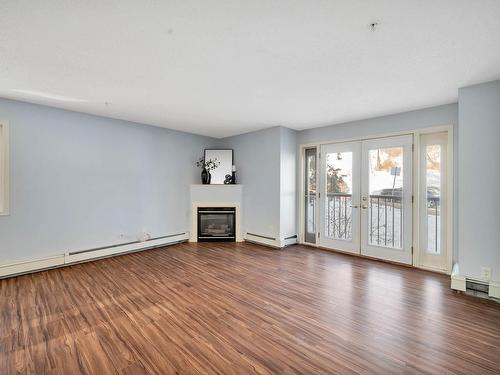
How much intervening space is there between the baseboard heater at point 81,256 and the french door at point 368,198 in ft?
10.5

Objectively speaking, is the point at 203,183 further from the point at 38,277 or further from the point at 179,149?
the point at 38,277

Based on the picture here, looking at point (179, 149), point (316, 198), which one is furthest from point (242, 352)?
point (179, 149)

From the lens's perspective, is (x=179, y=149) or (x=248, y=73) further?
(x=179, y=149)

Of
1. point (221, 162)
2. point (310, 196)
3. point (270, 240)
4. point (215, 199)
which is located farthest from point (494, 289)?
point (221, 162)

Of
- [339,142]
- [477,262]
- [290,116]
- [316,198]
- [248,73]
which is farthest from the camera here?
[316,198]

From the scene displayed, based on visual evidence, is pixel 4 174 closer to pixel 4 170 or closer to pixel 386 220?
pixel 4 170

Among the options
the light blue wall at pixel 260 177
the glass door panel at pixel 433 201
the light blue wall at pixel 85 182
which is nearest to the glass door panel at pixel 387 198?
the glass door panel at pixel 433 201

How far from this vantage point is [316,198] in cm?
477

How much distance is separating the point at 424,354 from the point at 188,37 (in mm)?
2950

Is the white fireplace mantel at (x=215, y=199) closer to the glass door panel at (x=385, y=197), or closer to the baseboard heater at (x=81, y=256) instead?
the baseboard heater at (x=81, y=256)

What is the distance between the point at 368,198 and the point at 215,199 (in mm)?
3020

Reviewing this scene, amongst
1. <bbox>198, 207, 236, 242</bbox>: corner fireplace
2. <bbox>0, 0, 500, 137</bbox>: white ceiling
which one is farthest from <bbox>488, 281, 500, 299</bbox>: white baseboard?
<bbox>198, 207, 236, 242</bbox>: corner fireplace

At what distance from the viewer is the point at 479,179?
267 centimetres

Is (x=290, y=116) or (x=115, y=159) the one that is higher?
(x=290, y=116)
